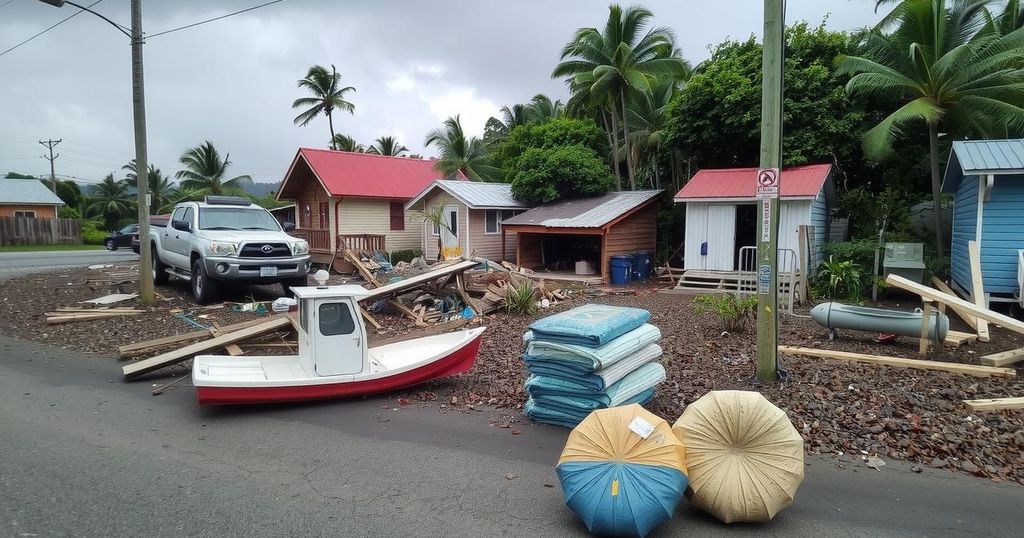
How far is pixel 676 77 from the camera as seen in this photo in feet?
83.0

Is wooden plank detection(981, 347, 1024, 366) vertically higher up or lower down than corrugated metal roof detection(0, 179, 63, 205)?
lower down

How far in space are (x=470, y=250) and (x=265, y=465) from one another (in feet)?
58.7

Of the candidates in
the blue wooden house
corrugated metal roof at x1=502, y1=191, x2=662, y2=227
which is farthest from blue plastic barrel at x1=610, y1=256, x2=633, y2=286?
the blue wooden house

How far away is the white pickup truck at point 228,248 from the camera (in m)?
12.3

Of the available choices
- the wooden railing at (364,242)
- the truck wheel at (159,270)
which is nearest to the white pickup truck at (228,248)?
the truck wheel at (159,270)

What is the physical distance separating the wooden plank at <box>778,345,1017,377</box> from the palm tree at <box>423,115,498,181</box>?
2588 cm

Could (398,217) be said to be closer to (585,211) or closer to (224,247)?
(585,211)

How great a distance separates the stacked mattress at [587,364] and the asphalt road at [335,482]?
0.31m

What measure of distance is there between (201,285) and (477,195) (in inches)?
473

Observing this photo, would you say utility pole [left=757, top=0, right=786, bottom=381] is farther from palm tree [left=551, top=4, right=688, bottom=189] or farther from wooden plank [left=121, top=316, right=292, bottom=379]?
palm tree [left=551, top=4, right=688, bottom=189]

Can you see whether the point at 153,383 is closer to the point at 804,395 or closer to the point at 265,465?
the point at 265,465

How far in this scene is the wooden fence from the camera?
4028 centimetres

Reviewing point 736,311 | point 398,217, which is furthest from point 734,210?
point 398,217

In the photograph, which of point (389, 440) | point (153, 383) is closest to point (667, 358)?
point (389, 440)
